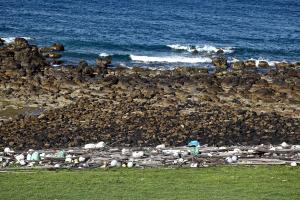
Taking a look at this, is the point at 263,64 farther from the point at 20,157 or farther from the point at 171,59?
the point at 20,157

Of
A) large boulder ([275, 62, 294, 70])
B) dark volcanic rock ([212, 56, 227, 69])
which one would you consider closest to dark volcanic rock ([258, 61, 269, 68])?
large boulder ([275, 62, 294, 70])

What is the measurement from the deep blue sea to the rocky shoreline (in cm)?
725

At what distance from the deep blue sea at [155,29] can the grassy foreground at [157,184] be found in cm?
2878

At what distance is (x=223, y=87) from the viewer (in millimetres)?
41500

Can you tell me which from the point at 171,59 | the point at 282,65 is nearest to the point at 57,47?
the point at 171,59

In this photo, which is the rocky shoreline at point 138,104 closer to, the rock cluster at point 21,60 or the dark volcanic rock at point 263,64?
the rock cluster at point 21,60

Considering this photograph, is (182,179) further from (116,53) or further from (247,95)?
(116,53)

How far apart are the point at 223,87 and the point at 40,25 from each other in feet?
92.3

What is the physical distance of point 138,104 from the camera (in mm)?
36500

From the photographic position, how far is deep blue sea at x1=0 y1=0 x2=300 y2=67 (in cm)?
5603

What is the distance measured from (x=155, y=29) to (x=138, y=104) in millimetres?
31500

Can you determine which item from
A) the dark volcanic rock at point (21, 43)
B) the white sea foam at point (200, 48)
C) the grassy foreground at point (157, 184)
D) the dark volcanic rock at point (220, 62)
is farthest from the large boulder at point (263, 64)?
the grassy foreground at point (157, 184)

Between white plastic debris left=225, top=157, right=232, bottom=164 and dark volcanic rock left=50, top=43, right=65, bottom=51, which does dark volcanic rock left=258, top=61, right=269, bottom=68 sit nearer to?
dark volcanic rock left=50, top=43, right=65, bottom=51

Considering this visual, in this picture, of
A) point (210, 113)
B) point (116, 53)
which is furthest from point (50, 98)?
point (116, 53)
